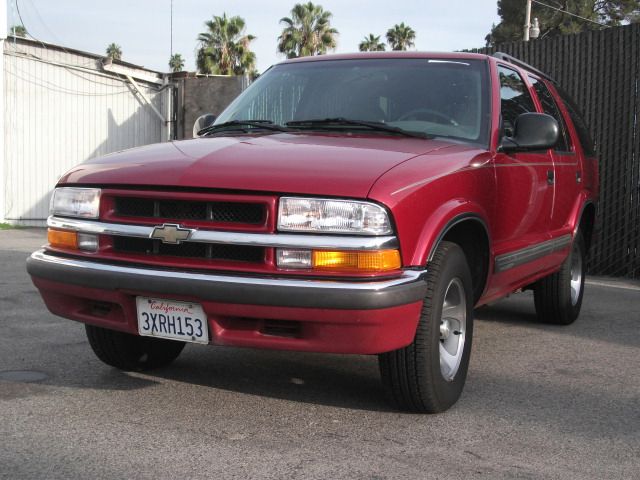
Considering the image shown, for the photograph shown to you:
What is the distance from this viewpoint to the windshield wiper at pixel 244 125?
4547 millimetres

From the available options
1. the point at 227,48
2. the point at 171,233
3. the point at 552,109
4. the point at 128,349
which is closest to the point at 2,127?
the point at 552,109

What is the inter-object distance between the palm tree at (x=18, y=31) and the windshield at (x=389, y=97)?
1252cm

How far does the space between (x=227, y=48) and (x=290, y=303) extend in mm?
37052

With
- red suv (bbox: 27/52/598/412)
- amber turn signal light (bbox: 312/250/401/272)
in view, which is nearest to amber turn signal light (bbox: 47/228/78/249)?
red suv (bbox: 27/52/598/412)

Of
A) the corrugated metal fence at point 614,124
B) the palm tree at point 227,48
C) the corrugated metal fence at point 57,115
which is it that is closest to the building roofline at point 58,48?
the corrugated metal fence at point 57,115

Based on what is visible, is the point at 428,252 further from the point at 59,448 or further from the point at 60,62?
the point at 60,62

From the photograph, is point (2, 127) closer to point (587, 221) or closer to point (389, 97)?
point (587, 221)

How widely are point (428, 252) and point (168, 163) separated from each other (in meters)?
1.20

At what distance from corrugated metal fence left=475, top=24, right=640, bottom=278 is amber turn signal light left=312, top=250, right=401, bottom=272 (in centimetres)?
701

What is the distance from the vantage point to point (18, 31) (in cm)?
1689

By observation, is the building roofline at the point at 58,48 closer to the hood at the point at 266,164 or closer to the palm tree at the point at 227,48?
the hood at the point at 266,164

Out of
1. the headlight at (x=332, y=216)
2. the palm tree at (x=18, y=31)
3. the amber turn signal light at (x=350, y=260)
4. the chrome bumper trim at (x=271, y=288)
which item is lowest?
the chrome bumper trim at (x=271, y=288)

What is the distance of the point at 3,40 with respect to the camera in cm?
1596

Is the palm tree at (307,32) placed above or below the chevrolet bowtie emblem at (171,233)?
above
